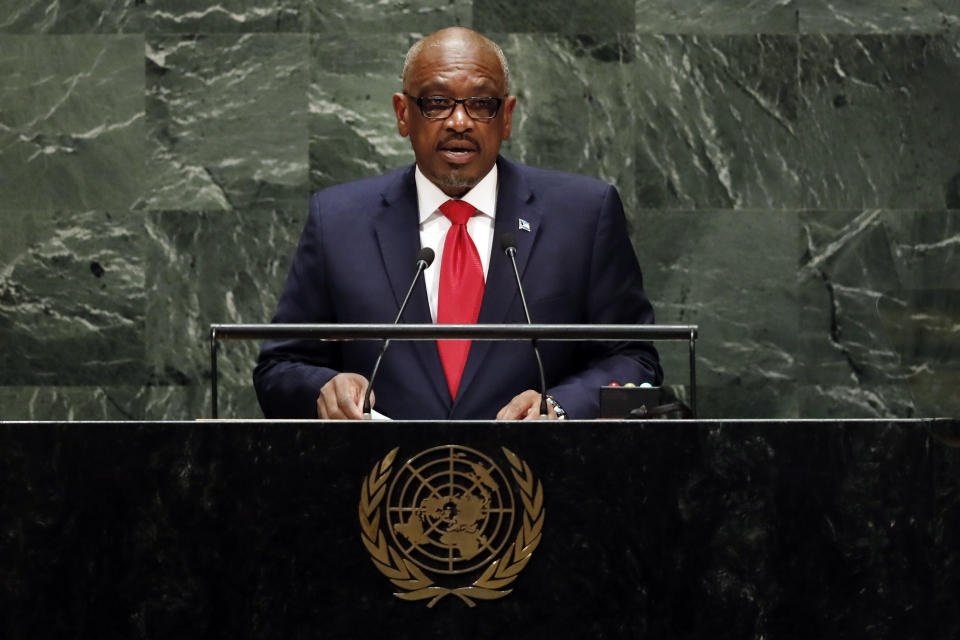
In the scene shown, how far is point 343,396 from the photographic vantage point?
2785 mm

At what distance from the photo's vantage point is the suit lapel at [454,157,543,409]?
3297 millimetres

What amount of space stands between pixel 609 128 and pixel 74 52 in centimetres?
211

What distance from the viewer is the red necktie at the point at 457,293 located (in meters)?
3.33

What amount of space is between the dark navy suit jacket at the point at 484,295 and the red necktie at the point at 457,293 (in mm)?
44

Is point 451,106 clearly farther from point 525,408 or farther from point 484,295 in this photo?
point 525,408

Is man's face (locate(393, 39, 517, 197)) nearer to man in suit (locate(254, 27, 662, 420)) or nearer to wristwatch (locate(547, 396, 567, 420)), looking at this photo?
man in suit (locate(254, 27, 662, 420))

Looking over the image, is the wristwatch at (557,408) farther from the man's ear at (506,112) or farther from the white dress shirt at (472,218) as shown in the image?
the man's ear at (506,112)

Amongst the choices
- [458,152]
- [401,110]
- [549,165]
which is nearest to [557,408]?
[458,152]
